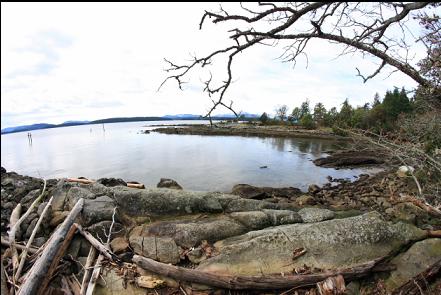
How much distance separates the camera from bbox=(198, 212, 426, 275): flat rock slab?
21.4ft

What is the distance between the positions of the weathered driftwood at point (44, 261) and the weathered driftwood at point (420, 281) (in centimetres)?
675

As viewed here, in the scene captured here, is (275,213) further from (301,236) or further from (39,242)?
(39,242)

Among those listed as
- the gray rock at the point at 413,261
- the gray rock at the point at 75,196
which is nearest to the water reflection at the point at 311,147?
the gray rock at the point at 413,261

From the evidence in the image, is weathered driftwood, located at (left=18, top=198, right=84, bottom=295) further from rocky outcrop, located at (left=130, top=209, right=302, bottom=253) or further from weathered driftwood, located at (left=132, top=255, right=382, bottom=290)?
weathered driftwood, located at (left=132, top=255, right=382, bottom=290)

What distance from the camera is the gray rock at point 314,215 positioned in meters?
8.27

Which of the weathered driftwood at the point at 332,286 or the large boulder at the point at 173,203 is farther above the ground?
the large boulder at the point at 173,203

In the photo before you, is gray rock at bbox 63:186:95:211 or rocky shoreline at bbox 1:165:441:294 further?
gray rock at bbox 63:186:95:211

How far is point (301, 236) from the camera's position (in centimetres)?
709

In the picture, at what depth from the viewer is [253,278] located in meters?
6.04

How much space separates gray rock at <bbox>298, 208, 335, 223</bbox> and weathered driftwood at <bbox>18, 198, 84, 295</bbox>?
5.84m

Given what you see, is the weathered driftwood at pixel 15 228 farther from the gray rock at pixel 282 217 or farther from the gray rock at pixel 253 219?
the gray rock at pixel 282 217

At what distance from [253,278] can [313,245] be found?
170 centimetres

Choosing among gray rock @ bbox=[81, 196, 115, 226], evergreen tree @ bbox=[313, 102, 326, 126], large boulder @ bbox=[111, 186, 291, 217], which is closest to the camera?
gray rock @ bbox=[81, 196, 115, 226]

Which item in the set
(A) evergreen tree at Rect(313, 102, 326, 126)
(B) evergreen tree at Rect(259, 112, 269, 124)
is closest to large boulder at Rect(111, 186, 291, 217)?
(A) evergreen tree at Rect(313, 102, 326, 126)
